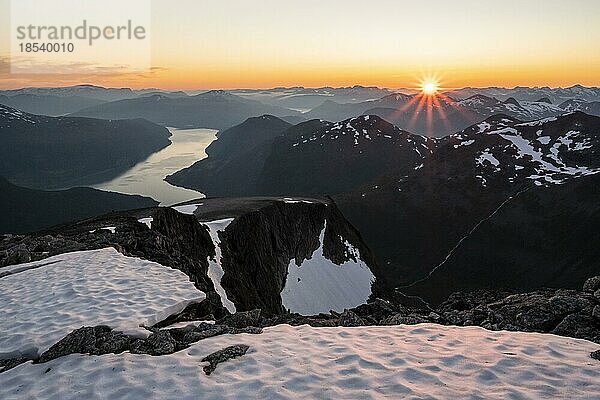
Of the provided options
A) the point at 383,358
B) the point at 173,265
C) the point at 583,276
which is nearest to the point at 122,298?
the point at 173,265

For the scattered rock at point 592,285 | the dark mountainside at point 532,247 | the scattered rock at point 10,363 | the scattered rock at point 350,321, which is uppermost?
the scattered rock at point 592,285

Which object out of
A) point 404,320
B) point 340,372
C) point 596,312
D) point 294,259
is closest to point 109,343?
point 340,372

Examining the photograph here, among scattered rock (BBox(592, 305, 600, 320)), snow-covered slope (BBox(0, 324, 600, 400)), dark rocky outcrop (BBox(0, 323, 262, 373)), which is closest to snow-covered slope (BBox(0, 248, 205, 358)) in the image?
dark rocky outcrop (BBox(0, 323, 262, 373))

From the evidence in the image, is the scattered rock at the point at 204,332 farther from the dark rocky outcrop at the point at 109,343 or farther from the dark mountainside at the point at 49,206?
the dark mountainside at the point at 49,206

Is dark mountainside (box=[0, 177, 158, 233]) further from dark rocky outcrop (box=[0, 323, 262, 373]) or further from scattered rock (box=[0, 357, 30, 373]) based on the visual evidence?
dark rocky outcrop (box=[0, 323, 262, 373])

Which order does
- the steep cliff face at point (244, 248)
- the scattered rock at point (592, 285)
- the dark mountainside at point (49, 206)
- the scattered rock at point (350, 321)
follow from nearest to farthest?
the scattered rock at point (350, 321) → the scattered rock at point (592, 285) → the steep cliff face at point (244, 248) → the dark mountainside at point (49, 206)

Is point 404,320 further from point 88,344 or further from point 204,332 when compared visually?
point 88,344

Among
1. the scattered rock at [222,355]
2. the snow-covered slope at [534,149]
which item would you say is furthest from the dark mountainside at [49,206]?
the scattered rock at [222,355]
